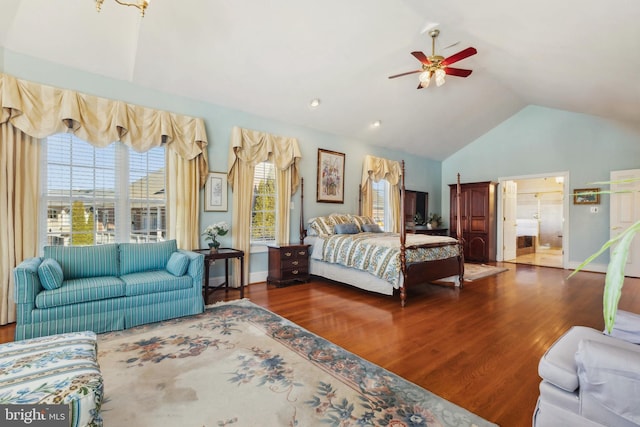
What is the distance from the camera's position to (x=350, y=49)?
4.04 meters

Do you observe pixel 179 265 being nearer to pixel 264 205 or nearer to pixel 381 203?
pixel 264 205

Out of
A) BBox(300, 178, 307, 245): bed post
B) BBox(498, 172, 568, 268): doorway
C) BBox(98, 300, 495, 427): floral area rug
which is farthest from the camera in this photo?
BBox(498, 172, 568, 268): doorway

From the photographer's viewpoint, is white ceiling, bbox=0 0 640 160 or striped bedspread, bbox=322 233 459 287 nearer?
white ceiling, bbox=0 0 640 160

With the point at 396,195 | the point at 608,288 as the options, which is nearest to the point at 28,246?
the point at 608,288

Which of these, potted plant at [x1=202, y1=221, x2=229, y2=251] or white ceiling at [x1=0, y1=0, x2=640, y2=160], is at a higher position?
white ceiling at [x1=0, y1=0, x2=640, y2=160]

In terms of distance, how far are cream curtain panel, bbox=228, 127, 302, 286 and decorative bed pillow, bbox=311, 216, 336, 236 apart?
19.1 inches

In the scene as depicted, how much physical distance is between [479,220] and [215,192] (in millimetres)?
6032

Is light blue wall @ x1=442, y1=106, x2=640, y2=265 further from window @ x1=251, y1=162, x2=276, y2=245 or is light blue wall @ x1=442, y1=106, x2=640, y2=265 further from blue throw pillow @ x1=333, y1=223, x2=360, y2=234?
window @ x1=251, y1=162, x2=276, y2=245

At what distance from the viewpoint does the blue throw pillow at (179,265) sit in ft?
11.2

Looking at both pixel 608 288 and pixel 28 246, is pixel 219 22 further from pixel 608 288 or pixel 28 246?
pixel 608 288

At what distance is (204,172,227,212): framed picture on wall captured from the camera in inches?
179

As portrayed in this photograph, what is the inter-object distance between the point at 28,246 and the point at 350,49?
4.31 meters

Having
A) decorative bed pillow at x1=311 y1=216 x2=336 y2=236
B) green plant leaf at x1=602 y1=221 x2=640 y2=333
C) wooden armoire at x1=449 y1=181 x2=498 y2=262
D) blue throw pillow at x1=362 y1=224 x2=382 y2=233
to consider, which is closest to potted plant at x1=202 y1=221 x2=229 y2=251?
decorative bed pillow at x1=311 y1=216 x2=336 y2=236

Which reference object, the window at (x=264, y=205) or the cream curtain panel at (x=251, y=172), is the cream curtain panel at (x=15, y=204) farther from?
the window at (x=264, y=205)
